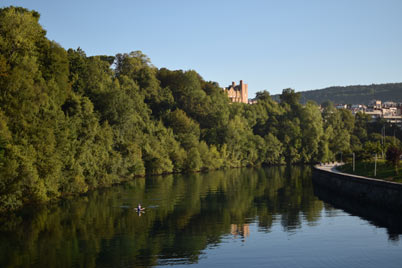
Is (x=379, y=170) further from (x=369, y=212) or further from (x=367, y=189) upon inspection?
(x=369, y=212)

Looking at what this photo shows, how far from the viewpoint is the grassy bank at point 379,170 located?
234 ft

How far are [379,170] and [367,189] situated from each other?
1616cm

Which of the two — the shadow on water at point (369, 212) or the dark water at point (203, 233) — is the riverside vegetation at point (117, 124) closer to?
the dark water at point (203, 233)

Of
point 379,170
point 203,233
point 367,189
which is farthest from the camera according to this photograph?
point 379,170

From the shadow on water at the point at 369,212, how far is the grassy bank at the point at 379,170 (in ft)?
19.6

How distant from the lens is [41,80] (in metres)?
62.0

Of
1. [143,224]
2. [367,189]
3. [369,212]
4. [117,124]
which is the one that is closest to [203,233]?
[143,224]

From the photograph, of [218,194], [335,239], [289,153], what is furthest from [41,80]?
[289,153]

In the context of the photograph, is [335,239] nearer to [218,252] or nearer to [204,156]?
[218,252]

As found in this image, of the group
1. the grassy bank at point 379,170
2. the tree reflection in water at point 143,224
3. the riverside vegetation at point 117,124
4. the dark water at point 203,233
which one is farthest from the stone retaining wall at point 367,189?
the riverside vegetation at point 117,124

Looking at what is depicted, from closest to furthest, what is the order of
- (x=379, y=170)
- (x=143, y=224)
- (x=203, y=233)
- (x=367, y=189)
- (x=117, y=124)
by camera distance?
(x=203, y=233), (x=143, y=224), (x=367, y=189), (x=379, y=170), (x=117, y=124)

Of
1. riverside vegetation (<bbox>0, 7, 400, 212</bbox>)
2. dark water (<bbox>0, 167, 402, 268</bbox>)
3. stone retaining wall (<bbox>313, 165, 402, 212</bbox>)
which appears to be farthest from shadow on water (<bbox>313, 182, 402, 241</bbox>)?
riverside vegetation (<bbox>0, 7, 400, 212</bbox>)

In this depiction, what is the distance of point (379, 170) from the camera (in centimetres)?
8175

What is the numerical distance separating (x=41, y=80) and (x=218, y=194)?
3044cm
